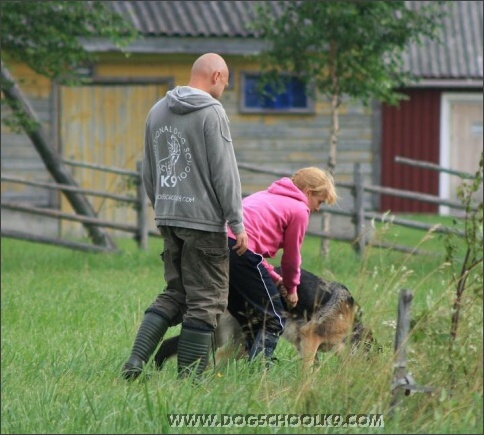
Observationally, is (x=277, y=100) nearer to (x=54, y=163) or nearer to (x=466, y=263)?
(x=54, y=163)

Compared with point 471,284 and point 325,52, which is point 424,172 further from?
point 471,284

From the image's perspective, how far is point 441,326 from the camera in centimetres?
510

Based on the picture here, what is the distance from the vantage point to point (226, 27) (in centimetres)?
1875

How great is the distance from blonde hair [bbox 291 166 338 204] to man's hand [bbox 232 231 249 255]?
0.62m

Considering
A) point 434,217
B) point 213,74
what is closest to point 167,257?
point 213,74

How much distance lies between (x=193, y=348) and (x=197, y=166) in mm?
875

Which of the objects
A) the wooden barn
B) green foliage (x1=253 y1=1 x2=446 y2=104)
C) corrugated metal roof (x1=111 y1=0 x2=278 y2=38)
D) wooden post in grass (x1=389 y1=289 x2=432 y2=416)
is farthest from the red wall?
wooden post in grass (x1=389 y1=289 x2=432 y2=416)

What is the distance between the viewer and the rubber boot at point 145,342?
584cm

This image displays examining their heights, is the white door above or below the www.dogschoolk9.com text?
above

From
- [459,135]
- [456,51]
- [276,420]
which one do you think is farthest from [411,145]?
[276,420]

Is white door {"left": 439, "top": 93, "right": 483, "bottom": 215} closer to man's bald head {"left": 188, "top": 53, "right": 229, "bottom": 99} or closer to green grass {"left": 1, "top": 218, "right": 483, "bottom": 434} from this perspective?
green grass {"left": 1, "top": 218, "right": 483, "bottom": 434}

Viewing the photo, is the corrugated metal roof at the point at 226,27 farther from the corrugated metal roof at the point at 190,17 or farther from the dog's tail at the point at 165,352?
the dog's tail at the point at 165,352

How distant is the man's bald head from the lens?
6023 millimetres

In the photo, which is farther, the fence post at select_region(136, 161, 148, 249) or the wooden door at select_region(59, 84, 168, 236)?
the wooden door at select_region(59, 84, 168, 236)
